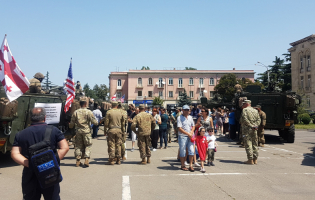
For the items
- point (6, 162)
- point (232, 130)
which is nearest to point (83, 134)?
point (6, 162)

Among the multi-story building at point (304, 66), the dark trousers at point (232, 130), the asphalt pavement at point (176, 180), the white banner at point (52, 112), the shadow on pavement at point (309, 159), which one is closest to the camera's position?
the asphalt pavement at point (176, 180)

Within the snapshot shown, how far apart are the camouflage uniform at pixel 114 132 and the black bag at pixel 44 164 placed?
16.7 ft

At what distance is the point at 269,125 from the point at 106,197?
1110cm

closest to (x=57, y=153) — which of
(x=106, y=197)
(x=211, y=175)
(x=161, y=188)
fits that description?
(x=106, y=197)

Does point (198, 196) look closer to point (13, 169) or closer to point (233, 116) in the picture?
point (13, 169)

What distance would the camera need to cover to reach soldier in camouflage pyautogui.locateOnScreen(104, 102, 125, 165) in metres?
8.73

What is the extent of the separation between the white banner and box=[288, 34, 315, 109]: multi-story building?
135ft

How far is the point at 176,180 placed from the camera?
689cm

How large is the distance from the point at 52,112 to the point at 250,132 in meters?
6.21

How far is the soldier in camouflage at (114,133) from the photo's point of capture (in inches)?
344

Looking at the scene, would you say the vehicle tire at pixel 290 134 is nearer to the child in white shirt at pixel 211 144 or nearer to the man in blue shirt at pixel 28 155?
the child in white shirt at pixel 211 144

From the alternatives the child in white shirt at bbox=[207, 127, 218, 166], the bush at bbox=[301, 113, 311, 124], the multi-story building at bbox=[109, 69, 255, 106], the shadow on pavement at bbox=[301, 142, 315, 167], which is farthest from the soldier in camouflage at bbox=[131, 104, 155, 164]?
the multi-story building at bbox=[109, 69, 255, 106]

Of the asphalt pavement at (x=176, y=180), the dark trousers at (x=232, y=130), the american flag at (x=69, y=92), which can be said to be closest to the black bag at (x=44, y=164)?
the asphalt pavement at (x=176, y=180)

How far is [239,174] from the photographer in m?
7.55
